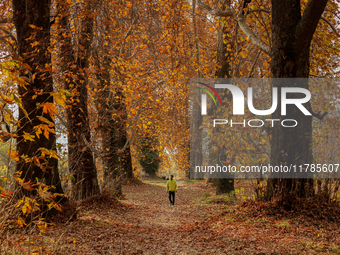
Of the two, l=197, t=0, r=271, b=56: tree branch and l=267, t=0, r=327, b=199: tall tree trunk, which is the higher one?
l=197, t=0, r=271, b=56: tree branch

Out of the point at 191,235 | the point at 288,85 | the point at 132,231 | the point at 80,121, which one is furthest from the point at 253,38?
→ the point at 132,231

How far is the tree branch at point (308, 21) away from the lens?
7.12 m

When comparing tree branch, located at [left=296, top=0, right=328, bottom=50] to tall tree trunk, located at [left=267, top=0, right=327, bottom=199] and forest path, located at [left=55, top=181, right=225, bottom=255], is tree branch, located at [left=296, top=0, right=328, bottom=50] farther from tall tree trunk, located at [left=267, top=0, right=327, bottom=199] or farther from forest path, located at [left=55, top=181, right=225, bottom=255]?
forest path, located at [left=55, top=181, right=225, bottom=255]

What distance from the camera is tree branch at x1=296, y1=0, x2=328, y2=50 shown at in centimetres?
712

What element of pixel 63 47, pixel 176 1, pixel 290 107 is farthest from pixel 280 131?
pixel 63 47

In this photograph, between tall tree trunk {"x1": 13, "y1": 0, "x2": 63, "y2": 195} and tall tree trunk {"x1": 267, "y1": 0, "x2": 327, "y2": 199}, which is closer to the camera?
tall tree trunk {"x1": 13, "y1": 0, "x2": 63, "y2": 195}

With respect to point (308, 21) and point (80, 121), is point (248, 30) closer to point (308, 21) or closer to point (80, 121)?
point (308, 21)

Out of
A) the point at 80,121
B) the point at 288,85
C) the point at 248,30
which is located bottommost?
the point at 80,121

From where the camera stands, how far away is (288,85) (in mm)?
7949

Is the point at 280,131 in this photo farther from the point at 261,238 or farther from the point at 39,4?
the point at 39,4

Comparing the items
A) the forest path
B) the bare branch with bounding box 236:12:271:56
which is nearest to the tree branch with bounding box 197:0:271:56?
the bare branch with bounding box 236:12:271:56

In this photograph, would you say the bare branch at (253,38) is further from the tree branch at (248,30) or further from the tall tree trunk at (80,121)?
the tall tree trunk at (80,121)

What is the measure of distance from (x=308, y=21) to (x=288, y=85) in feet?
5.34

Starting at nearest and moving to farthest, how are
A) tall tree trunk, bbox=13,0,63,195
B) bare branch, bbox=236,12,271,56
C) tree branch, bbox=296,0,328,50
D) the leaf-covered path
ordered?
the leaf-covered path
tree branch, bbox=296,0,328,50
tall tree trunk, bbox=13,0,63,195
bare branch, bbox=236,12,271,56
